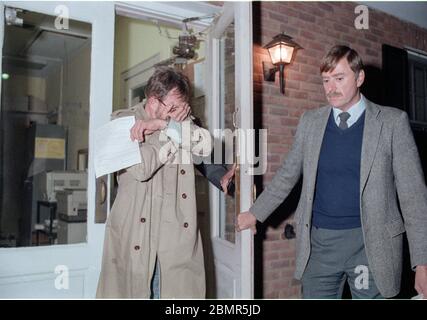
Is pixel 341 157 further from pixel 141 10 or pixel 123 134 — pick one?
pixel 141 10

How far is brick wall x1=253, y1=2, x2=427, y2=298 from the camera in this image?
2.47m

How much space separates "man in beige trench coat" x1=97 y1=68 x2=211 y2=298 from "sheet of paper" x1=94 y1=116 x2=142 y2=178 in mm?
39

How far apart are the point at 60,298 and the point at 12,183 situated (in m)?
0.67

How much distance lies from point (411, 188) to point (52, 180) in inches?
77.0

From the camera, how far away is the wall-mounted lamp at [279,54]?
7.87ft

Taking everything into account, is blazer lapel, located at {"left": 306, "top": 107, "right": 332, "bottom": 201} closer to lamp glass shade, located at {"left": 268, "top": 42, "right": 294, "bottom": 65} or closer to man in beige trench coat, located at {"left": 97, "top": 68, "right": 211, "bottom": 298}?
man in beige trench coat, located at {"left": 97, "top": 68, "right": 211, "bottom": 298}

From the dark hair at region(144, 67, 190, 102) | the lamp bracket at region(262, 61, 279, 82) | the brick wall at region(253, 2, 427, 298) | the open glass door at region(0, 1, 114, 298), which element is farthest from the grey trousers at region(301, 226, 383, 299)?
the lamp bracket at region(262, 61, 279, 82)

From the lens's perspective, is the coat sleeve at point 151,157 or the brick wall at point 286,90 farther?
the brick wall at point 286,90

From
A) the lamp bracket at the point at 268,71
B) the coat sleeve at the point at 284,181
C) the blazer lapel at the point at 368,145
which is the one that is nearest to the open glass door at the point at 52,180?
the coat sleeve at the point at 284,181

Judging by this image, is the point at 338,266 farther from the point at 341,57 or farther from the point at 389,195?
the point at 341,57

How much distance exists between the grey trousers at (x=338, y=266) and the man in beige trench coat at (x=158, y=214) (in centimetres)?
50

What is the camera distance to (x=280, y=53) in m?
2.40

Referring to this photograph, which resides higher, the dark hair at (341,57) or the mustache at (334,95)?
the dark hair at (341,57)

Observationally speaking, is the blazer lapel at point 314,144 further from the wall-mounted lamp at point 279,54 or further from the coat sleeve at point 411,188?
the wall-mounted lamp at point 279,54
